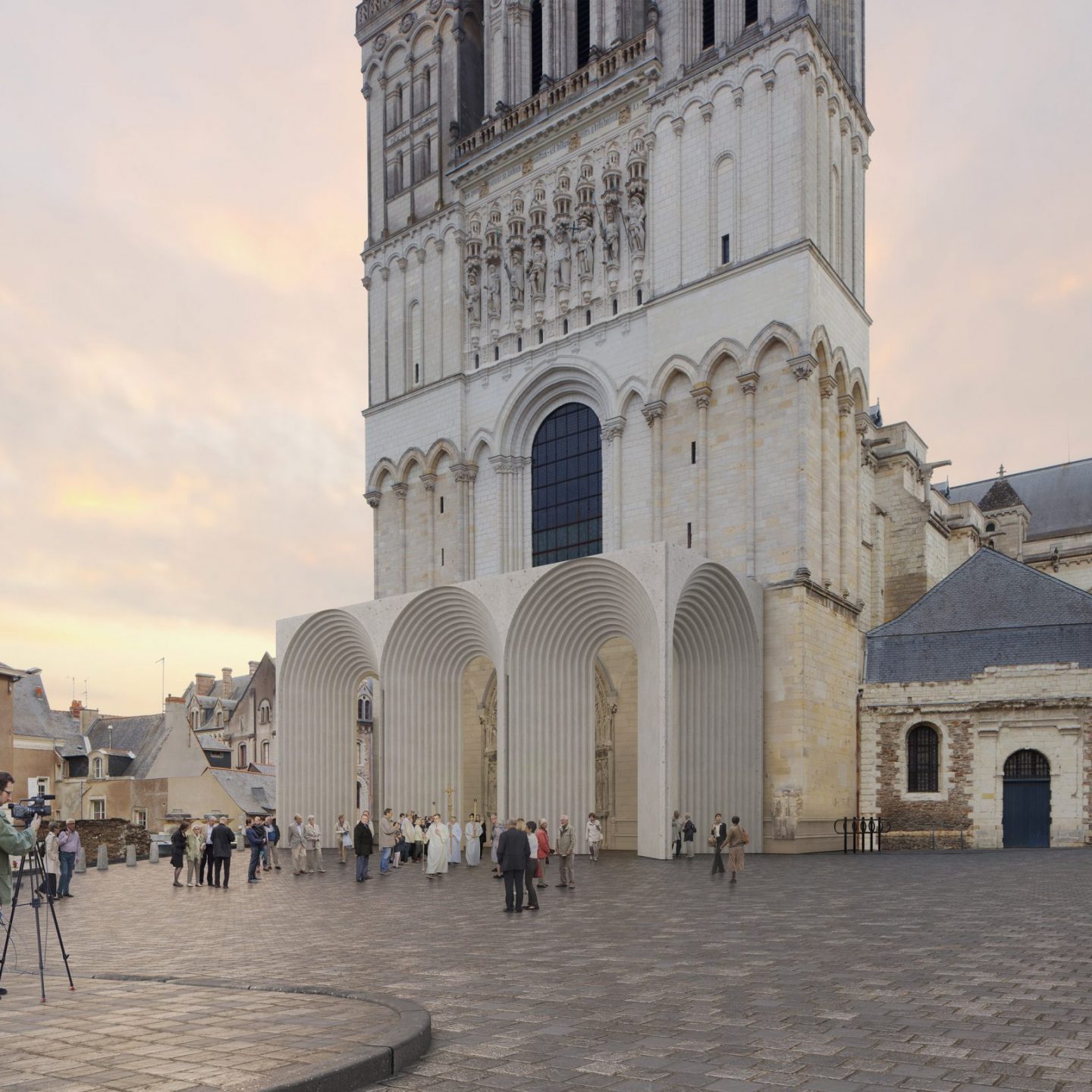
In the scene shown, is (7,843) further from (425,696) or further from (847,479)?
(847,479)

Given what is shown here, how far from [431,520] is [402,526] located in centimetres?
127

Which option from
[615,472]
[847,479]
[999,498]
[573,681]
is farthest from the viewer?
[999,498]

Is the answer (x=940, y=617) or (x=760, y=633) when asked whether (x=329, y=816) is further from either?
(x=940, y=617)

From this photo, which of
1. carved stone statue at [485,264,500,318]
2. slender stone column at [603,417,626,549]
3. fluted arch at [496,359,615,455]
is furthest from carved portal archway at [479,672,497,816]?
carved stone statue at [485,264,500,318]

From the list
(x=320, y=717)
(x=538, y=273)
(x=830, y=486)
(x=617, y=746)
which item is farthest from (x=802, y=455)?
(x=320, y=717)

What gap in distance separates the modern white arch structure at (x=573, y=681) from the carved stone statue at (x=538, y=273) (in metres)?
10.3

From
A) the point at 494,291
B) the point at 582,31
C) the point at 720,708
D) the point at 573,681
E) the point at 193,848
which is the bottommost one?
the point at 193,848

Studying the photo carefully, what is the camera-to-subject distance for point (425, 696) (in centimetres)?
2839

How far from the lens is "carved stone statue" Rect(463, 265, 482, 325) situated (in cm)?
3384

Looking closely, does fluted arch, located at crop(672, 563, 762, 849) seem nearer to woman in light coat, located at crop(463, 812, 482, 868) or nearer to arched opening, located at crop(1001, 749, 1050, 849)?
woman in light coat, located at crop(463, 812, 482, 868)

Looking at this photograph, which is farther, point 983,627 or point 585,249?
point 585,249

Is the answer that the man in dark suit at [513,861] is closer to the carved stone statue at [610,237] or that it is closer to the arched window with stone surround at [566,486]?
the arched window with stone surround at [566,486]

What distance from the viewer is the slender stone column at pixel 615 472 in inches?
1160

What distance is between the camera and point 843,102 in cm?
3009
